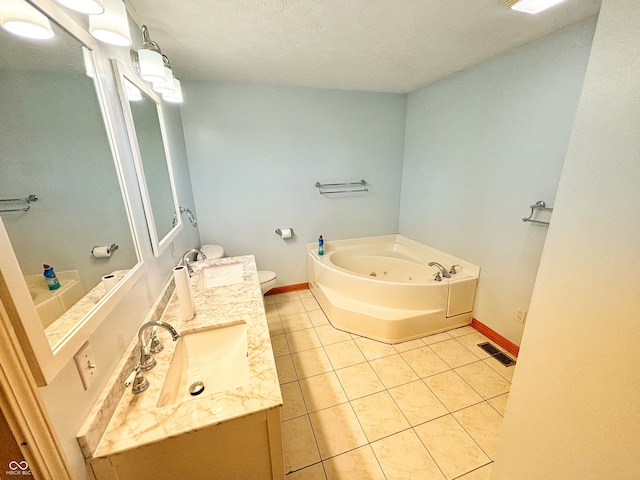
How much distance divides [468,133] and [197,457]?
112 inches

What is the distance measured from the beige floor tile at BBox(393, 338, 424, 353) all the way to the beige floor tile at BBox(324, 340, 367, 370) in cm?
34

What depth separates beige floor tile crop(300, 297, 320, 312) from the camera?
281 cm

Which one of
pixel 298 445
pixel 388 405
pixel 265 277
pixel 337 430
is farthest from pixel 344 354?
pixel 265 277

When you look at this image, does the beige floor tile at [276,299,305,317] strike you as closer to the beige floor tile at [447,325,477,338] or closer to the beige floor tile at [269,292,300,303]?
the beige floor tile at [269,292,300,303]

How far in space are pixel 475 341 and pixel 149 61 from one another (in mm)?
3055

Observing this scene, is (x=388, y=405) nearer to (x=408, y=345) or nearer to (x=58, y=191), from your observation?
(x=408, y=345)

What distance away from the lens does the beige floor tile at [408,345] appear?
215 centimetres

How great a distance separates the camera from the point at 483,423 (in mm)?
1530

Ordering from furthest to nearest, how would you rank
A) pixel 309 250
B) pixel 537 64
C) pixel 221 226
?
pixel 309 250, pixel 221 226, pixel 537 64

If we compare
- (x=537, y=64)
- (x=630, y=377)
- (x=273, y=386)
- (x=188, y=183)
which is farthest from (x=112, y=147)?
(x=537, y=64)

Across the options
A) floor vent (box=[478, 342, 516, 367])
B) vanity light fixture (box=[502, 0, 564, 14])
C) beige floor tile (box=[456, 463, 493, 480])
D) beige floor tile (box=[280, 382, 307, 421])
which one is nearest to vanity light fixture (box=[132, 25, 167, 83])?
vanity light fixture (box=[502, 0, 564, 14])

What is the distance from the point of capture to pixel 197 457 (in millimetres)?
807

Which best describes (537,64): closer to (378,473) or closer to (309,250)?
(309,250)

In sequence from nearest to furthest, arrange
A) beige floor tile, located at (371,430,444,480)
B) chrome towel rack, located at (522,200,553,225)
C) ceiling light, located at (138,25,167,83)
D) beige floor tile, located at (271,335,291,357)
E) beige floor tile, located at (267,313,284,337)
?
1. ceiling light, located at (138,25,167,83)
2. beige floor tile, located at (371,430,444,480)
3. chrome towel rack, located at (522,200,553,225)
4. beige floor tile, located at (271,335,291,357)
5. beige floor tile, located at (267,313,284,337)
